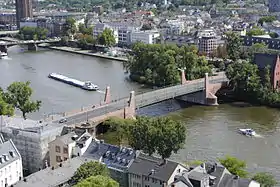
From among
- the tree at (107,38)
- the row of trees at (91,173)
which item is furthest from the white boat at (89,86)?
the tree at (107,38)

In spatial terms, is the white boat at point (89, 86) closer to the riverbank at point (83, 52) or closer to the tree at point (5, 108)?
the tree at point (5, 108)

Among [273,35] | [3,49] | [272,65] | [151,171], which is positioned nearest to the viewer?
[151,171]

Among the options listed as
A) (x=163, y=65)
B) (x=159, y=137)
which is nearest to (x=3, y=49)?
(x=163, y=65)

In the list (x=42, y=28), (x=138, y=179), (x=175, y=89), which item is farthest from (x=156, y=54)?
(x=42, y=28)

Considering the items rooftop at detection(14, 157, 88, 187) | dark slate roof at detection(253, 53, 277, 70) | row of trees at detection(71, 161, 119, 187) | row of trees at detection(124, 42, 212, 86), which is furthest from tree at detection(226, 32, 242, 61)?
row of trees at detection(71, 161, 119, 187)

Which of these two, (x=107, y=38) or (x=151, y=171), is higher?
(x=107, y=38)

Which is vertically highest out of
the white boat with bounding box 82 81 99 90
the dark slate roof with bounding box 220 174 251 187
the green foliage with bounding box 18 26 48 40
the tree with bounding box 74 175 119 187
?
the green foliage with bounding box 18 26 48 40

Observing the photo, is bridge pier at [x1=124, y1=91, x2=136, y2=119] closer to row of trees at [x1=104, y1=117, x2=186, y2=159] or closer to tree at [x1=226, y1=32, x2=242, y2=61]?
row of trees at [x1=104, y1=117, x2=186, y2=159]

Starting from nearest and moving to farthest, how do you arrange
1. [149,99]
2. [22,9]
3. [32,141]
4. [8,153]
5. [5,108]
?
[8,153] < [32,141] < [5,108] < [149,99] < [22,9]

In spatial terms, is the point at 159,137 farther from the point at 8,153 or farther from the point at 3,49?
the point at 3,49
